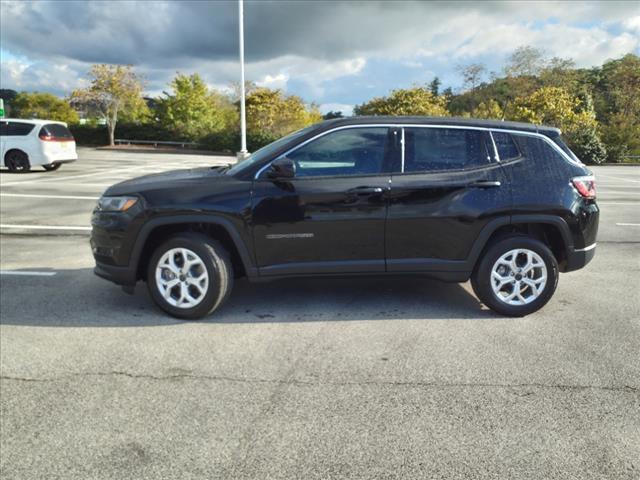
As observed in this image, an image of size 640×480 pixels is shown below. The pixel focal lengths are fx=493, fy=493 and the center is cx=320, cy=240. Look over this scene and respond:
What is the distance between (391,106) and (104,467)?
38.5m

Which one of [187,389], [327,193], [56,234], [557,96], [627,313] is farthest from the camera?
[557,96]

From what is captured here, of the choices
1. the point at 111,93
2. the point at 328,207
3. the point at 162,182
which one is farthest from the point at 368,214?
the point at 111,93

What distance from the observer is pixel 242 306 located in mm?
4633

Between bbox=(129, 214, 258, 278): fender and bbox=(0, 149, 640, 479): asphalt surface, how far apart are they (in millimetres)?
510

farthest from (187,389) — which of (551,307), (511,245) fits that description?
(551,307)

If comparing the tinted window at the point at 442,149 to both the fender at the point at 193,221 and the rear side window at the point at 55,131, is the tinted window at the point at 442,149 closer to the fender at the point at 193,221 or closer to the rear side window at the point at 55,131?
the fender at the point at 193,221

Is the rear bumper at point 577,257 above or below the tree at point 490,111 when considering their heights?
below

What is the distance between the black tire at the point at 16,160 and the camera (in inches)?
690

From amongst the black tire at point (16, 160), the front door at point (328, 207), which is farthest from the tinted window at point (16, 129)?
the front door at point (328, 207)

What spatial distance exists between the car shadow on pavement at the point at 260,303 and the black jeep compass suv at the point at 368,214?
277mm

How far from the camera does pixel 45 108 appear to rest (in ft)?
189

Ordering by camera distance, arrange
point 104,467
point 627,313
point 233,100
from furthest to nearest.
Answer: point 233,100 → point 627,313 → point 104,467

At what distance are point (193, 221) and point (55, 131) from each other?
16666 mm

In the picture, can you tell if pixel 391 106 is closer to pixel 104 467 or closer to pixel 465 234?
pixel 465 234
